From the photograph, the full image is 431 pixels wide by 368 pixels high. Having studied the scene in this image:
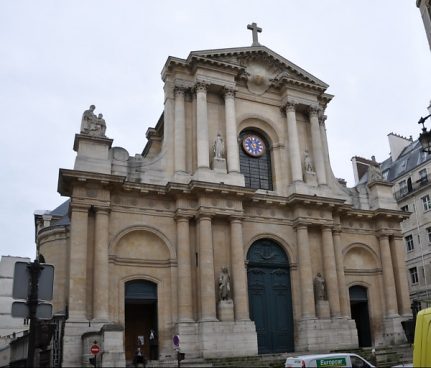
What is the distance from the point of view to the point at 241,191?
23.8 meters

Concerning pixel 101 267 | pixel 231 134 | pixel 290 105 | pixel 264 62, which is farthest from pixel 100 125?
pixel 290 105

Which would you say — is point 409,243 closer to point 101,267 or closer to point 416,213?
point 416,213

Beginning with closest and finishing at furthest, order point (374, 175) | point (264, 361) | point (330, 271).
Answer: point (264, 361)
point (330, 271)
point (374, 175)

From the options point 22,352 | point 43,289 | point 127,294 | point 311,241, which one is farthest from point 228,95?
point 43,289

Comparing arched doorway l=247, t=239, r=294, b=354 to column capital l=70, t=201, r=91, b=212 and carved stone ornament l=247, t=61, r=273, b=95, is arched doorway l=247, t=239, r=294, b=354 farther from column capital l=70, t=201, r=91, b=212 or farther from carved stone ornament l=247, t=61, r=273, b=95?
carved stone ornament l=247, t=61, r=273, b=95

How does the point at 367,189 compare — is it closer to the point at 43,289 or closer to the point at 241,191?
the point at 241,191

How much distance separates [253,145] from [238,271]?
756cm

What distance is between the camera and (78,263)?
20594 millimetres

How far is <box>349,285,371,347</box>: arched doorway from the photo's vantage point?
27.0 metres

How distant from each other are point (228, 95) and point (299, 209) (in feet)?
22.3

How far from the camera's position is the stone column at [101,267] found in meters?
20.4

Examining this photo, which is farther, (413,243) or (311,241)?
(413,243)

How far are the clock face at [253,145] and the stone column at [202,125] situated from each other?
3073mm

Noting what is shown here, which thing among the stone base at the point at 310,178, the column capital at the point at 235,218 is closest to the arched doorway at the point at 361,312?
the stone base at the point at 310,178
